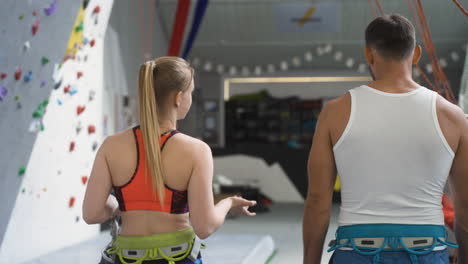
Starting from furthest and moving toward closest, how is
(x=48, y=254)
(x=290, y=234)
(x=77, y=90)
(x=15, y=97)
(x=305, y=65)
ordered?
(x=305, y=65) < (x=290, y=234) < (x=77, y=90) < (x=48, y=254) < (x=15, y=97)

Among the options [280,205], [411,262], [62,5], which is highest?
[62,5]

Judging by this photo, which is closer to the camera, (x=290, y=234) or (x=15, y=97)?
(x=15, y=97)

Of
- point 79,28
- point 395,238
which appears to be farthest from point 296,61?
point 395,238

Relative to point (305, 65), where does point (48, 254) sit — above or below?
below

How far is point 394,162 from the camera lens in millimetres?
1528

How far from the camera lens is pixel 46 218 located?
4.68m

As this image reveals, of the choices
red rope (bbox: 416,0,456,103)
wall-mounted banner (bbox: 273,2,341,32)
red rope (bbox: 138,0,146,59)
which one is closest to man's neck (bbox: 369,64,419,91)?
red rope (bbox: 416,0,456,103)

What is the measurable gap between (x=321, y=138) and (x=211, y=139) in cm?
1172

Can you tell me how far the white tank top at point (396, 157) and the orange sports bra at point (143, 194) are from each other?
1.63 ft

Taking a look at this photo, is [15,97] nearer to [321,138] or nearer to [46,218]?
[46,218]

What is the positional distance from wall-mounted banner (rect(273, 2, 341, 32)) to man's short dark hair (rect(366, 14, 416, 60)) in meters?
9.13

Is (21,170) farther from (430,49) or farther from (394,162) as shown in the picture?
(394,162)

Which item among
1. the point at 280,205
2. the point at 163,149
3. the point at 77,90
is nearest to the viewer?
the point at 163,149

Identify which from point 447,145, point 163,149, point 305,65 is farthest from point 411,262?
point 305,65
